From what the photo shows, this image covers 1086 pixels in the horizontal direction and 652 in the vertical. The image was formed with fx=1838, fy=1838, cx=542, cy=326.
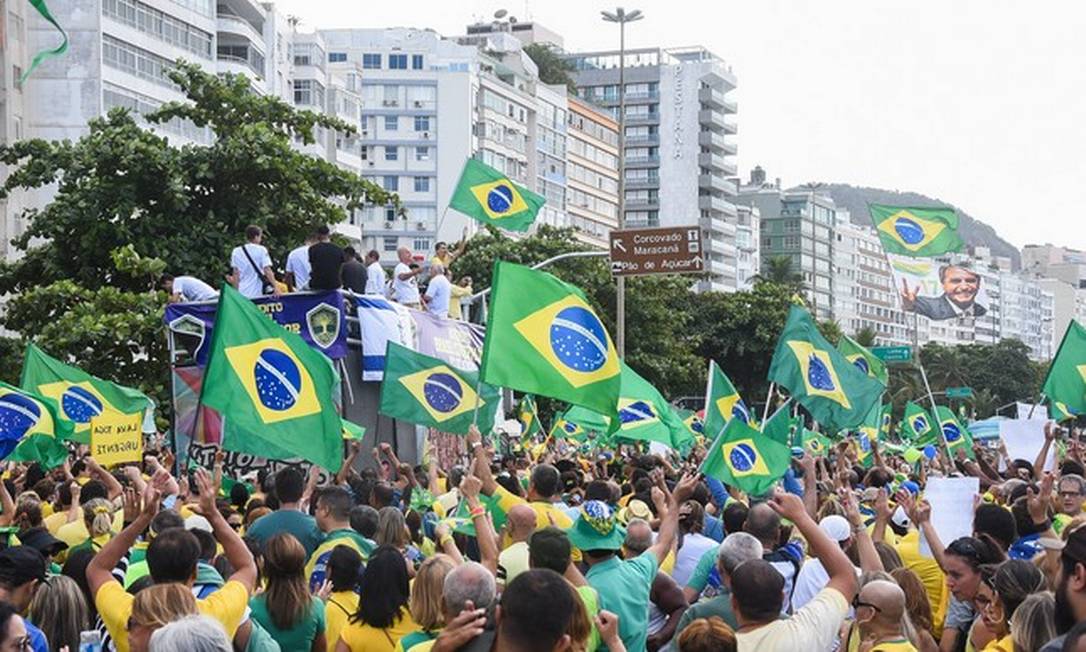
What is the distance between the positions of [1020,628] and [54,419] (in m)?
11.2

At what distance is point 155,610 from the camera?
6.59m

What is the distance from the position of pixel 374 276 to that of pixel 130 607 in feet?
50.0

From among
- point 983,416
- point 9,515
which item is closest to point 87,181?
point 9,515

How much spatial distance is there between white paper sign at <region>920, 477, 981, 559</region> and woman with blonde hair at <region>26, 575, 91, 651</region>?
473cm

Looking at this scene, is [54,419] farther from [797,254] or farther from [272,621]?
[797,254]

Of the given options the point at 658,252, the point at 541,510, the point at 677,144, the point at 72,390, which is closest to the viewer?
the point at 541,510

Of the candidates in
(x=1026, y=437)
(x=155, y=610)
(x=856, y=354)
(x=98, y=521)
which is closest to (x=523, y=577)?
(x=155, y=610)

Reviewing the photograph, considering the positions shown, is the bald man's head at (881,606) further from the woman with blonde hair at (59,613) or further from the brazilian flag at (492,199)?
the brazilian flag at (492,199)

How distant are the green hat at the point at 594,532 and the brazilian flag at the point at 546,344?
360 cm

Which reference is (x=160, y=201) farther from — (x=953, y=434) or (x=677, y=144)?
(x=677, y=144)

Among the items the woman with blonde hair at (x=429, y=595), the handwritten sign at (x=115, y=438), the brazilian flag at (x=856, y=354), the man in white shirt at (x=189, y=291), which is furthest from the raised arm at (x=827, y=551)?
the brazilian flag at (x=856, y=354)

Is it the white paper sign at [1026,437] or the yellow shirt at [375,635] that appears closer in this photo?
the yellow shirt at [375,635]

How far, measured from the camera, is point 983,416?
5246 inches

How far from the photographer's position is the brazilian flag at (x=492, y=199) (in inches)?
1032
